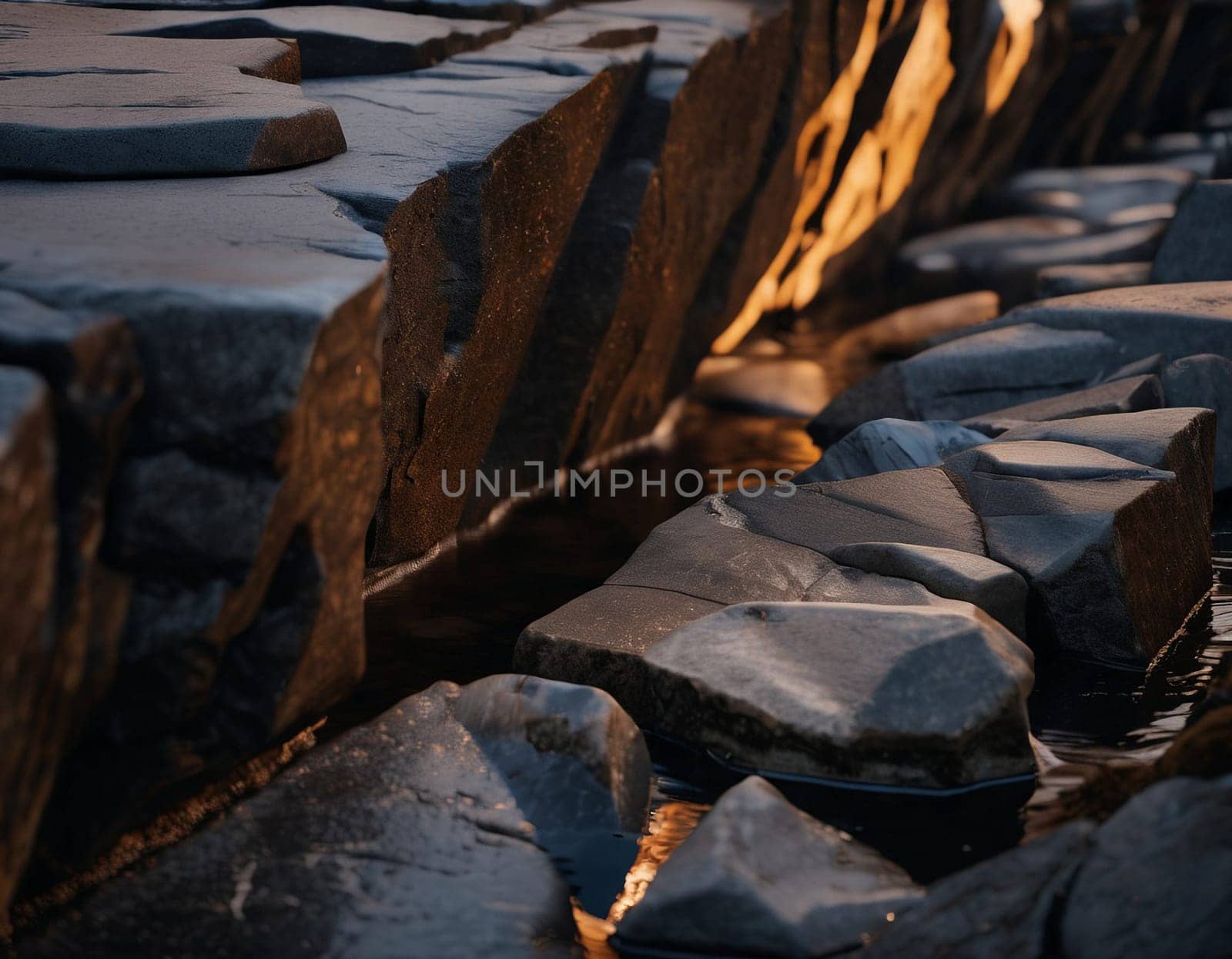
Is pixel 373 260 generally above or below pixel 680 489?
above

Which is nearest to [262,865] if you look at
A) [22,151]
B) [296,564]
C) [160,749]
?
[160,749]

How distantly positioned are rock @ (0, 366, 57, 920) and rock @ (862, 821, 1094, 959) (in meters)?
1.12

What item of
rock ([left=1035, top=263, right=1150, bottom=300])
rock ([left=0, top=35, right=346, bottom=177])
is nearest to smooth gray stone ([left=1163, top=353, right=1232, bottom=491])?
rock ([left=1035, top=263, right=1150, bottom=300])

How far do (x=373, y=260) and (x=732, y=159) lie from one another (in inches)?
133

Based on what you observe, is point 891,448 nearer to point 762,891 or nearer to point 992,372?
→ point 992,372

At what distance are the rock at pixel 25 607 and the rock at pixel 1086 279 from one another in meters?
5.40

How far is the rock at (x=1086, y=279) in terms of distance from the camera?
6.29 metres

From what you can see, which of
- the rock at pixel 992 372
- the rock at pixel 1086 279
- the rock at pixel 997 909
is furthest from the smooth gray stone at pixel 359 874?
the rock at pixel 1086 279

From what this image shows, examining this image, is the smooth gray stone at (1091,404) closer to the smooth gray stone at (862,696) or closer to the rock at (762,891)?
the smooth gray stone at (862,696)

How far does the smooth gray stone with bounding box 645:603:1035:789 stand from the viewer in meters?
2.28

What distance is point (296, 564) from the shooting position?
6.52 feet

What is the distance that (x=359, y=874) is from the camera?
199 centimetres

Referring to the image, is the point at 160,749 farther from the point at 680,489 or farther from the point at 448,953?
the point at 680,489

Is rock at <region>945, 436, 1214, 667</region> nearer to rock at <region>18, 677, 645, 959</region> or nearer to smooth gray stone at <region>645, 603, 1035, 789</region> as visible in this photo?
smooth gray stone at <region>645, 603, 1035, 789</region>
